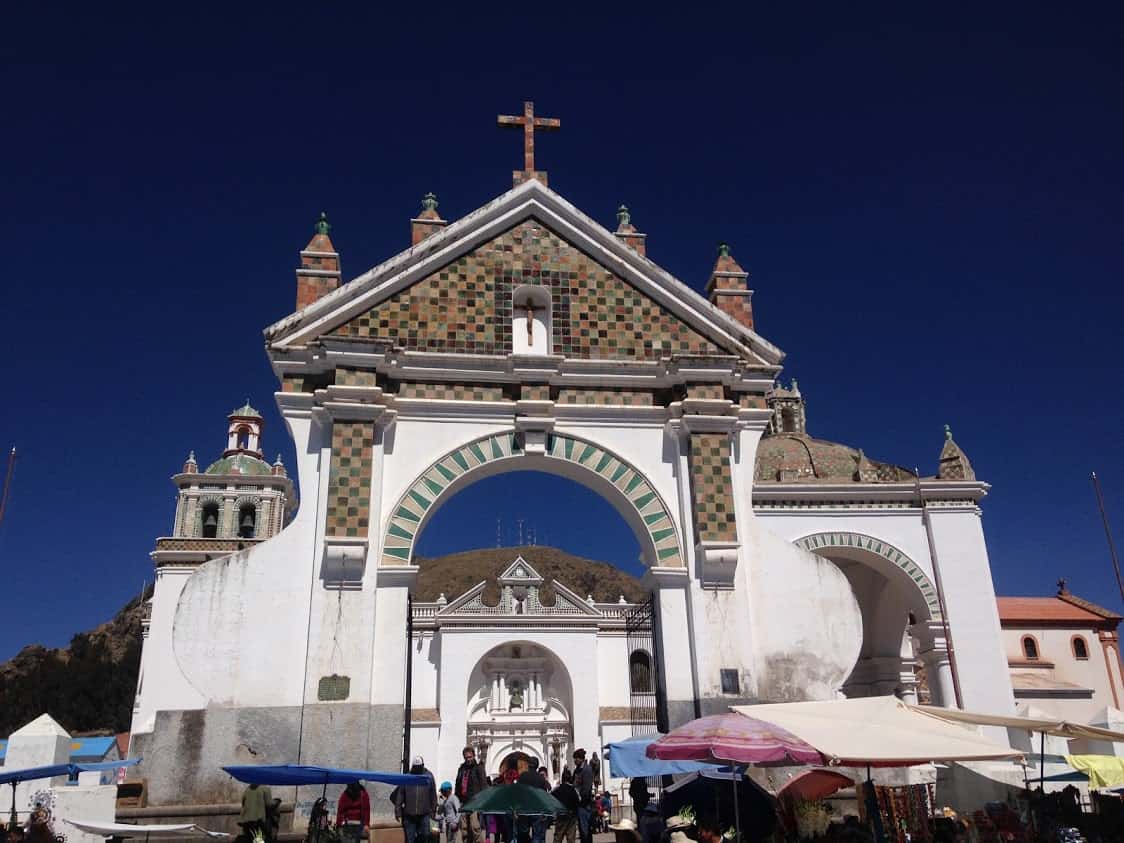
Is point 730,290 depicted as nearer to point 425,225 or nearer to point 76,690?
point 425,225

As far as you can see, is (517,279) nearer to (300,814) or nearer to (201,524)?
(300,814)

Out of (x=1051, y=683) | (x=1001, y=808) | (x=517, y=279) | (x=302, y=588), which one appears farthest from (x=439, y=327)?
(x=1051, y=683)

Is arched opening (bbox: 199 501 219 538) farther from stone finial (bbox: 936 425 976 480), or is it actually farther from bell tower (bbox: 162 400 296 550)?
stone finial (bbox: 936 425 976 480)

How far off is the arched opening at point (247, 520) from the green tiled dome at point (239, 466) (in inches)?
64.6

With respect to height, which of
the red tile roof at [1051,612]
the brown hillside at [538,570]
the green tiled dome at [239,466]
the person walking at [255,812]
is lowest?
the person walking at [255,812]

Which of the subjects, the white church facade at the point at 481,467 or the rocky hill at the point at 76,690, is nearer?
the white church facade at the point at 481,467

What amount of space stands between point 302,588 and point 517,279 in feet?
16.8

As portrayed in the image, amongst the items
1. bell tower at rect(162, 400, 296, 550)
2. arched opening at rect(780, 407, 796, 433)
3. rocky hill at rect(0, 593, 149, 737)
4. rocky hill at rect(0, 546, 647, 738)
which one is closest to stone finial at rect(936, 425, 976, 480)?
arched opening at rect(780, 407, 796, 433)

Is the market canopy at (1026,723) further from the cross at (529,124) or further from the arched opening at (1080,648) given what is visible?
the arched opening at (1080,648)

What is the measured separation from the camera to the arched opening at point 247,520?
38694 millimetres

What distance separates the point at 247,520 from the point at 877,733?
116 feet

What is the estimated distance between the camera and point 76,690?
52.2 m

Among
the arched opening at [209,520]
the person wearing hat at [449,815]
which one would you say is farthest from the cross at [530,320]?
the arched opening at [209,520]

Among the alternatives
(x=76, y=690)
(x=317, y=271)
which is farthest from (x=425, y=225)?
(x=76, y=690)
